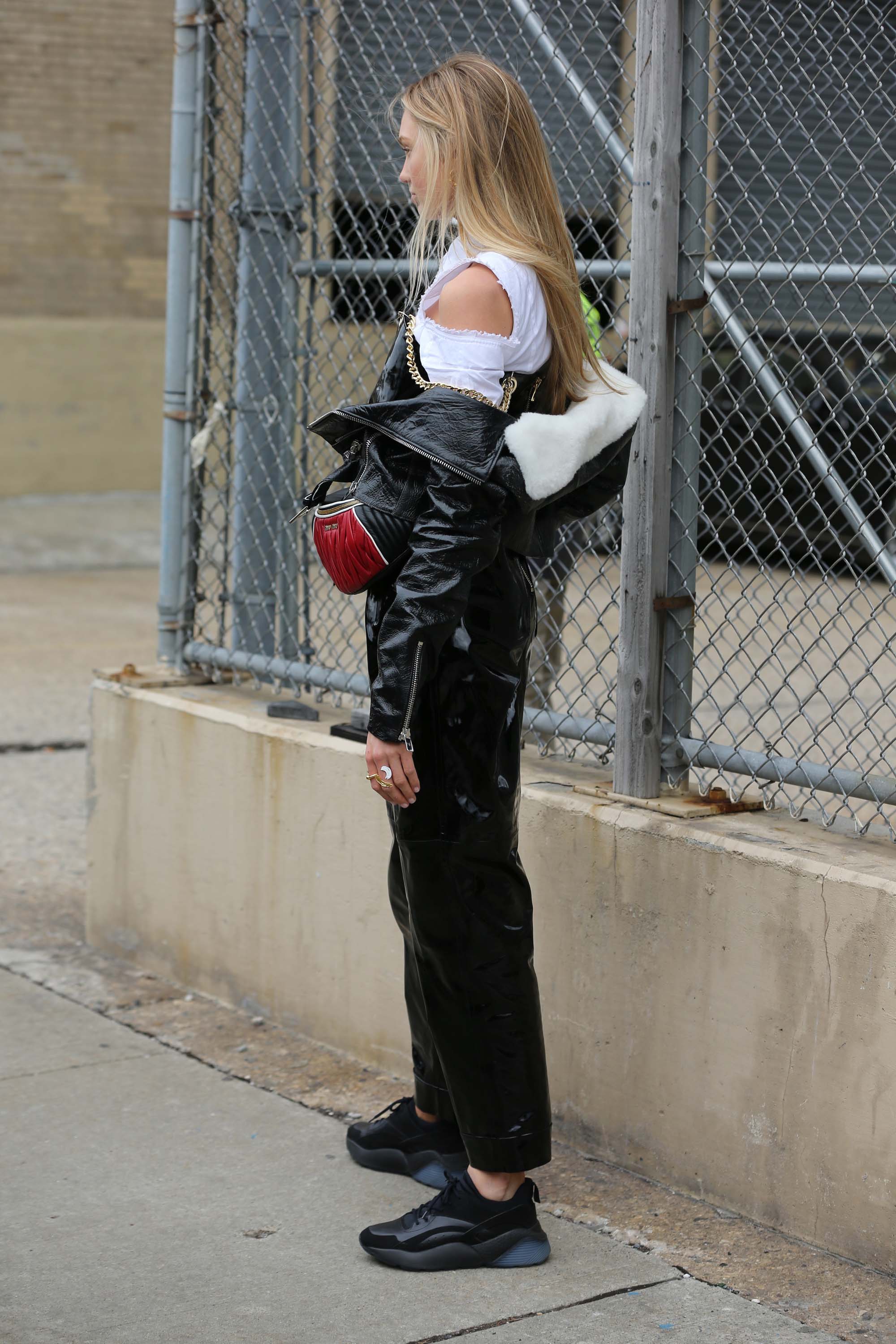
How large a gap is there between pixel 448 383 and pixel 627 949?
127cm

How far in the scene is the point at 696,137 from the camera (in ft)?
10.5

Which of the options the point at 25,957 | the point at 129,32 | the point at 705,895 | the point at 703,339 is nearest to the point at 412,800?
the point at 705,895

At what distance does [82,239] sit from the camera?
15.5 meters

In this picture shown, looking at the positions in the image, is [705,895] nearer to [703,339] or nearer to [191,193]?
[703,339]

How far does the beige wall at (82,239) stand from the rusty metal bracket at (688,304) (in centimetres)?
1296

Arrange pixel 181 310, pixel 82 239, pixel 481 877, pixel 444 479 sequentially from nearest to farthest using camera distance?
pixel 444 479 < pixel 481 877 < pixel 181 310 < pixel 82 239

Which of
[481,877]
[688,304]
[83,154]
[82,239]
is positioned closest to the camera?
[481,877]

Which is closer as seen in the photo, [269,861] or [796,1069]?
[796,1069]

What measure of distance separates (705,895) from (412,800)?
702 millimetres

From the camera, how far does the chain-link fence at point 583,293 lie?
317 centimetres

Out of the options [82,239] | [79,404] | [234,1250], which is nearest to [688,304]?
[234,1250]

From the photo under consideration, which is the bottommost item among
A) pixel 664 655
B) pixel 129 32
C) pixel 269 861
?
pixel 269 861

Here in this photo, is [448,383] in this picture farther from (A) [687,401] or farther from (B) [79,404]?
(B) [79,404]

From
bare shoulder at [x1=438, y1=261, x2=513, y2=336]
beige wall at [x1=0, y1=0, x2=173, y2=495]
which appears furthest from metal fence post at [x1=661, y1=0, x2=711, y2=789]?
beige wall at [x1=0, y1=0, x2=173, y2=495]
